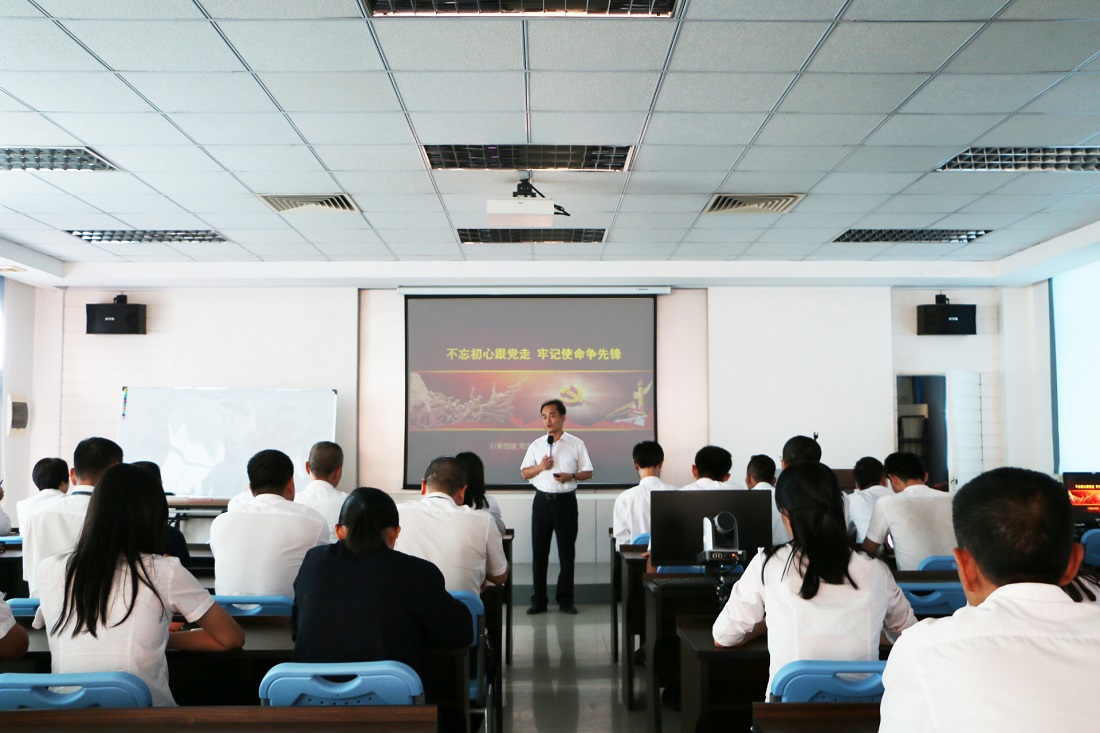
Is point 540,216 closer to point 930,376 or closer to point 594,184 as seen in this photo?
point 594,184

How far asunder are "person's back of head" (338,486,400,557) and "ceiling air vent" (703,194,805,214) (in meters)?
4.07

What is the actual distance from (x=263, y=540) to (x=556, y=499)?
11.4 feet

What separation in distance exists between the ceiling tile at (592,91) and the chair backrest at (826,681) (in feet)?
9.12

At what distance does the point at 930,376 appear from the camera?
905 centimetres

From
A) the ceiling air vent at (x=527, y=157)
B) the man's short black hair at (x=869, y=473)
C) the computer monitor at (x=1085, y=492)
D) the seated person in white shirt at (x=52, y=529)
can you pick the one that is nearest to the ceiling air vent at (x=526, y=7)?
the ceiling air vent at (x=527, y=157)

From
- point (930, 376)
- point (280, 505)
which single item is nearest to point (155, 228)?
point (280, 505)

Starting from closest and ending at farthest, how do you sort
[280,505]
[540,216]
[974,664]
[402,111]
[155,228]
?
[974,664] → [280,505] → [402,111] → [540,216] → [155,228]

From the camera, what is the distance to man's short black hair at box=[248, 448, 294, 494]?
12.1ft

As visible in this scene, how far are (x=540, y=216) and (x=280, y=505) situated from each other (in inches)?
101

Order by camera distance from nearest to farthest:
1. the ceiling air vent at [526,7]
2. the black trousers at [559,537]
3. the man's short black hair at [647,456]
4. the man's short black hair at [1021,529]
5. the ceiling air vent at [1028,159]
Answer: the man's short black hair at [1021,529]
the ceiling air vent at [526,7]
the ceiling air vent at [1028,159]
the man's short black hair at [647,456]
the black trousers at [559,537]

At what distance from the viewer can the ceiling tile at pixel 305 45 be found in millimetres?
3418

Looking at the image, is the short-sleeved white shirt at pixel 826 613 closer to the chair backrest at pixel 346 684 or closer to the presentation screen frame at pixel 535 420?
the chair backrest at pixel 346 684

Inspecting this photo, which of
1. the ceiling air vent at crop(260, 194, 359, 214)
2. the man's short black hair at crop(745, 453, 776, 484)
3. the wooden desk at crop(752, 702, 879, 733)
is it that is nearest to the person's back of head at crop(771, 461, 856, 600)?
the wooden desk at crop(752, 702, 879, 733)

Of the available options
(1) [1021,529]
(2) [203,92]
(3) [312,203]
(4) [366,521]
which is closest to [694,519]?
(4) [366,521]
